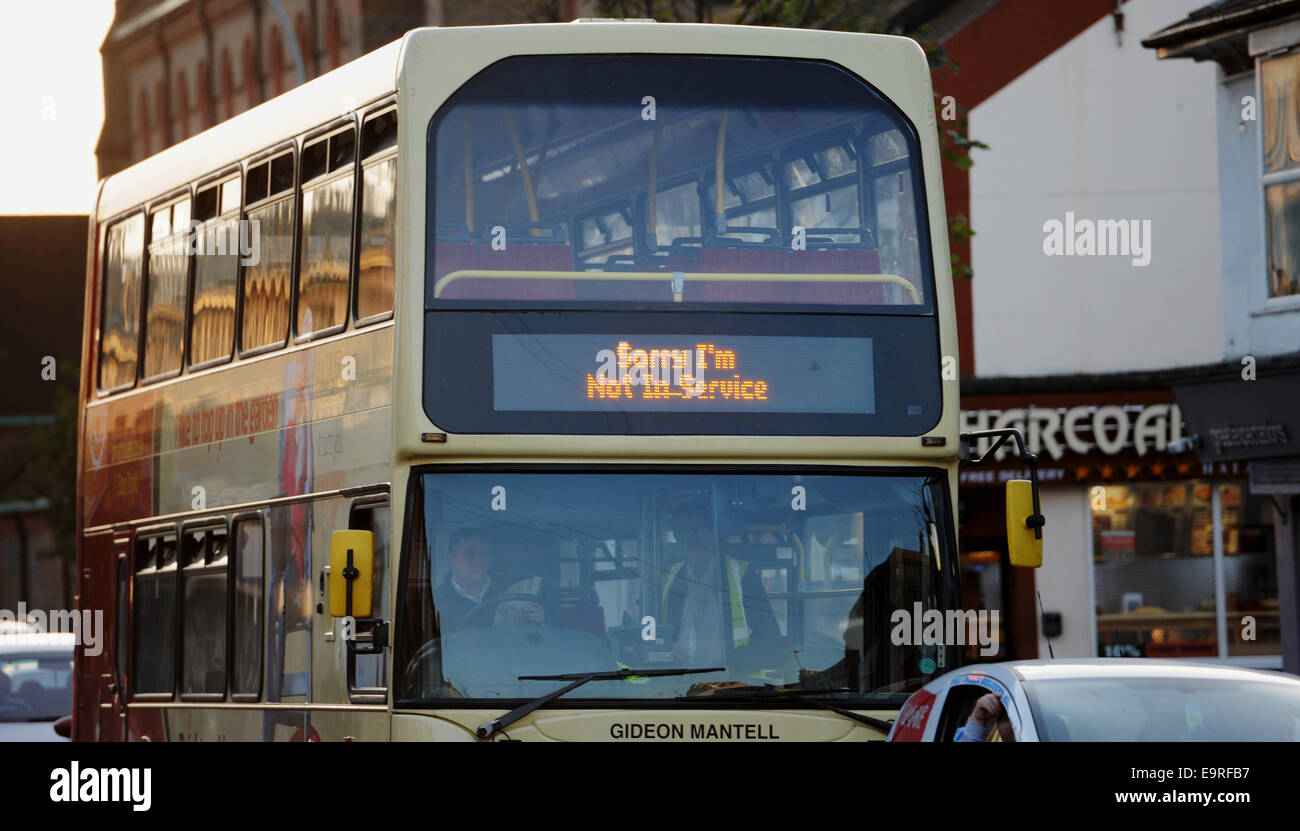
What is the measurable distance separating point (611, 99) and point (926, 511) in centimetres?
249

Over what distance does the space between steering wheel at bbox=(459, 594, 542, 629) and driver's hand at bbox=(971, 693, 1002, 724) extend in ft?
8.51

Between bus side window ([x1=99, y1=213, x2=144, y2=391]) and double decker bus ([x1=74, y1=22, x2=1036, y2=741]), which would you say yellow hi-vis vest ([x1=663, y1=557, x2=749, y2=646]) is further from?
bus side window ([x1=99, y1=213, x2=144, y2=391])

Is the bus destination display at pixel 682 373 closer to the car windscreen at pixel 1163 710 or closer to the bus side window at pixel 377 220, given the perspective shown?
the bus side window at pixel 377 220

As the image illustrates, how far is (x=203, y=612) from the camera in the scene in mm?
12719

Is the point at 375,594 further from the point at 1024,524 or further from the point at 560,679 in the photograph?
the point at 1024,524

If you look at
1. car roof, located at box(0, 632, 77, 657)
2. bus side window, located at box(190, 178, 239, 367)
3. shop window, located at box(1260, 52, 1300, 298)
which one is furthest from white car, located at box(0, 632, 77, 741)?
shop window, located at box(1260, 52, 1300, 298)

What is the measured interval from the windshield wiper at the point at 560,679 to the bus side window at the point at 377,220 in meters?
1.97

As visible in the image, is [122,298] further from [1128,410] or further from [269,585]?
[1128,410]

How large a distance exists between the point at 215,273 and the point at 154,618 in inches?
87.0

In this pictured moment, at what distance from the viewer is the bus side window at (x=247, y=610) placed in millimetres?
11906

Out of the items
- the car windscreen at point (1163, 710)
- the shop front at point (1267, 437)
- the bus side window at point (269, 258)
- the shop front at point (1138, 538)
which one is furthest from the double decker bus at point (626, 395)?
Result: the shop front at point (1138, 538)

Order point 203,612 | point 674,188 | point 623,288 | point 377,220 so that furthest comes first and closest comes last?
point 203,612, point 377,220, point 674,188, point 623,288

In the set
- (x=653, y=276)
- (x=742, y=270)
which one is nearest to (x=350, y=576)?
(x=653, y=276)

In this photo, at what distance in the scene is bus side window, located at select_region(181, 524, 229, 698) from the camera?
1245 cm
